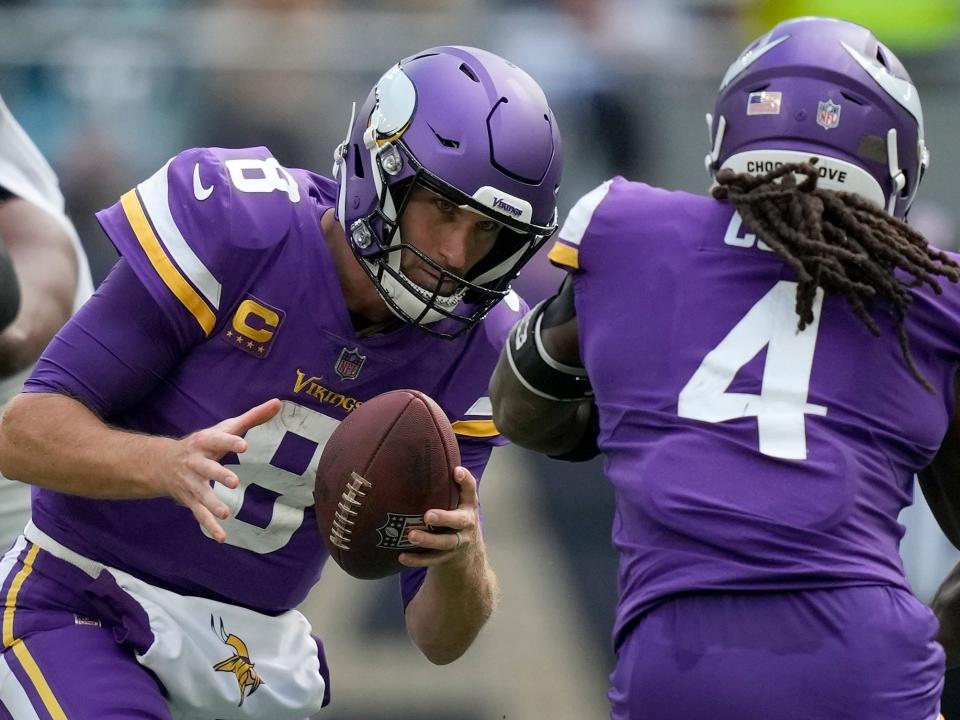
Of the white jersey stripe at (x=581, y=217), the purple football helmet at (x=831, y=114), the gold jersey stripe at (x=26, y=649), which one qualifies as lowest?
the gold jersey stripe at (x=26, y=649)

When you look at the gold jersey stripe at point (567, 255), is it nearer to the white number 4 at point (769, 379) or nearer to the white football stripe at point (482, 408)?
the white number 4 at point (769, 379)

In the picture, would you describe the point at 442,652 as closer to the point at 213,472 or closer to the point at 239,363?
the point at 239,363

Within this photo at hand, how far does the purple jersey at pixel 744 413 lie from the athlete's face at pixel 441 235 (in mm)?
460

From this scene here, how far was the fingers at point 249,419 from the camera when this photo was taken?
254cm

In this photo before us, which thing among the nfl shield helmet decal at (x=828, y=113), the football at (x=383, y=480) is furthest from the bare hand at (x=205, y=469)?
the nfl shield helmet decal at (x=828, y=113)

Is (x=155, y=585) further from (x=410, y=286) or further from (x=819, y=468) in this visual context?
(x=819, y=468)

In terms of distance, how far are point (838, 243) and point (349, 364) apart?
1022 millimetres

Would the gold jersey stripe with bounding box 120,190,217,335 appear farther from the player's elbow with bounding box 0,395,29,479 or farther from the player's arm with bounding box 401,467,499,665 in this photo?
the player's arm with bounding box 401,467,499,665

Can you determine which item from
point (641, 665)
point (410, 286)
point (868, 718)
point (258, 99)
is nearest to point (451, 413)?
point (410, 286)

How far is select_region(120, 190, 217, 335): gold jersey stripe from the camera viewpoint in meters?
2.80

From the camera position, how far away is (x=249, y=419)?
258 centimetres

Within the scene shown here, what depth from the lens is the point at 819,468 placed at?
2344mm

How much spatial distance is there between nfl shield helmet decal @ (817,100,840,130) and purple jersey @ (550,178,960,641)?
0.75 feet

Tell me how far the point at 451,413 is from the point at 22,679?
988mm
